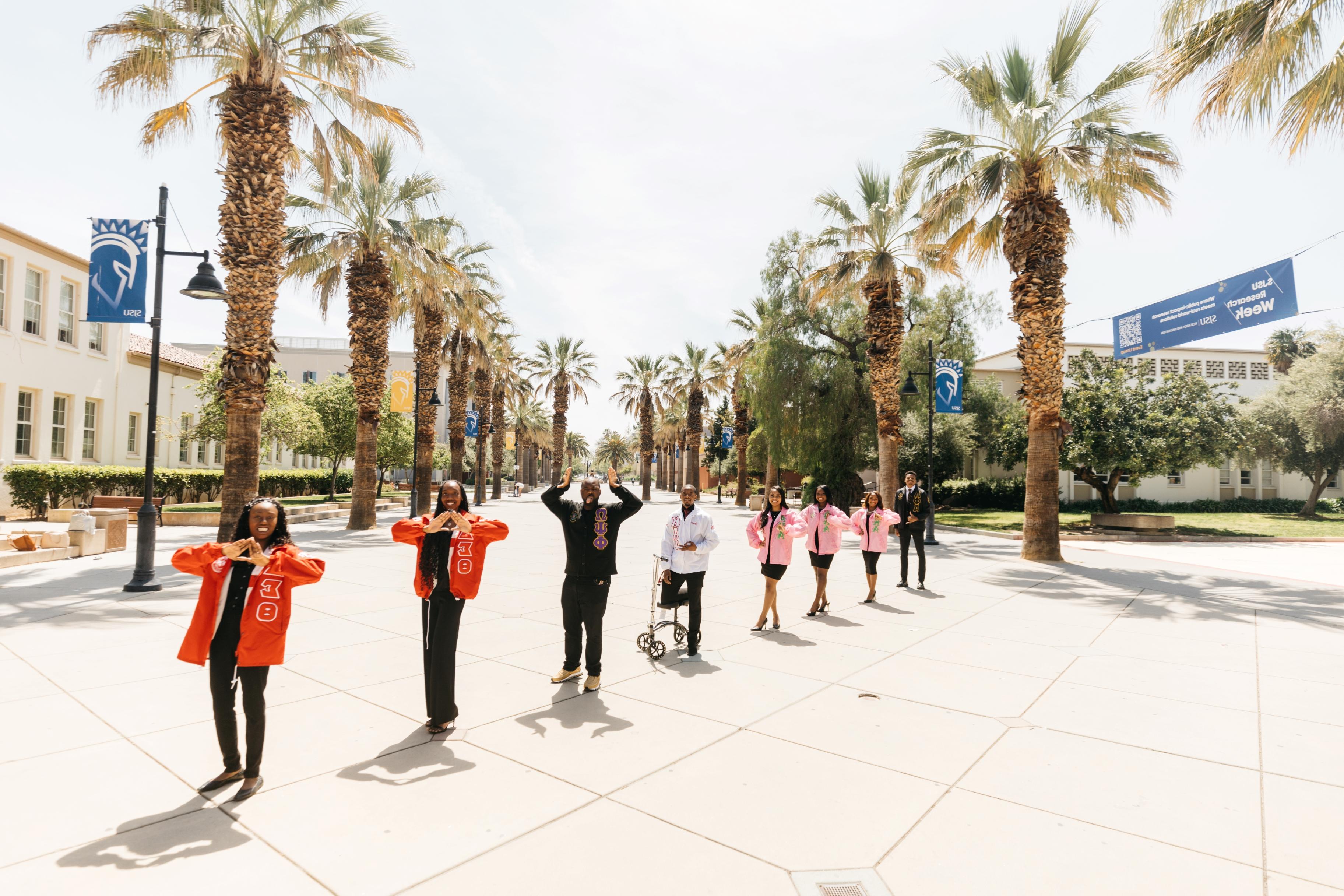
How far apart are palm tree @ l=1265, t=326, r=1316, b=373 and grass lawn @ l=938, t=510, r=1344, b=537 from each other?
41.0 ft

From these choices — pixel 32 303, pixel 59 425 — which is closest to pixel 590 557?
pixel 32 303

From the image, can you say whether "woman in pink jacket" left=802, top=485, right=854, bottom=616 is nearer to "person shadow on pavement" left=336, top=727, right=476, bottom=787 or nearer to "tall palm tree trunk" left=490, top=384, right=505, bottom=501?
"person shadow on pavement" left=336, top=727, right=476, bottom=787

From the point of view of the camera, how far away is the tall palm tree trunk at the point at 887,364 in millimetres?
Result: 21203

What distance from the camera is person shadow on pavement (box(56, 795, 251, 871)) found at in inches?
122

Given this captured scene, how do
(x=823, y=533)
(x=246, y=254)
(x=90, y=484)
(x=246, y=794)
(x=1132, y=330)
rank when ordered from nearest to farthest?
(x=246, y=794)
(x=823, y=533)
(x=246, y=254)
(x=1132, y=330)
(x=90, y=484)

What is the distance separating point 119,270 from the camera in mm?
10680

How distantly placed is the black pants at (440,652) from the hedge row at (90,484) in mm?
14599

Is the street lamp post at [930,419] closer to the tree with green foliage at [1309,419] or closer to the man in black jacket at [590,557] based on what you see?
the man in black jacket at [590,557]

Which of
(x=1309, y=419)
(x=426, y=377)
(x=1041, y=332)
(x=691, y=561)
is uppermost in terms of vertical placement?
(x=426, y=377)

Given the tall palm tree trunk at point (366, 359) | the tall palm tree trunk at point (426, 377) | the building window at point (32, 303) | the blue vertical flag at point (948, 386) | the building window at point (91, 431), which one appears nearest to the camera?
the tall palm tree trunk at point (366, 359)

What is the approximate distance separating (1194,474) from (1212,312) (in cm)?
3305

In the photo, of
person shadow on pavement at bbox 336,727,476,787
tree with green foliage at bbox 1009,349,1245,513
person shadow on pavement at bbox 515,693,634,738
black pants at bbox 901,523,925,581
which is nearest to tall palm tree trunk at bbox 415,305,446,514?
black pants at bbox 901,523,925,581

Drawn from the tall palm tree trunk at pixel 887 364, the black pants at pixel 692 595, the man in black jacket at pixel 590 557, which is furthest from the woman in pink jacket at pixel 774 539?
the tall palm tree trunk at pixel 887 364

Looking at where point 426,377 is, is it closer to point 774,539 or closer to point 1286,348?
point 774,539
